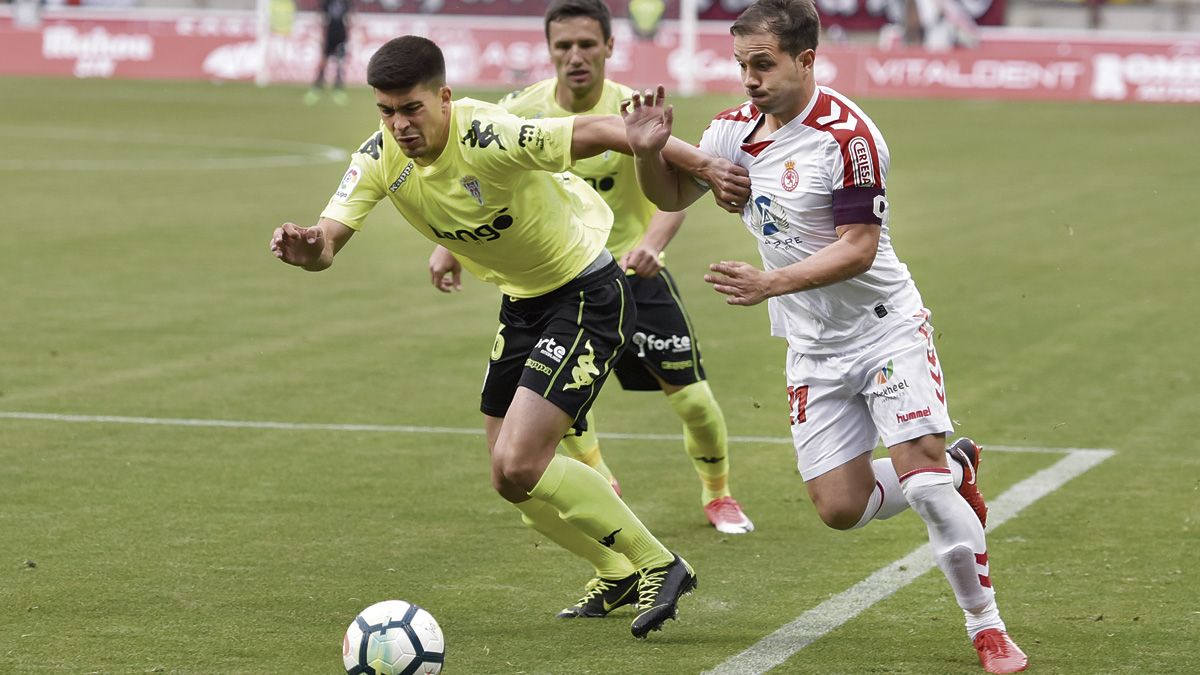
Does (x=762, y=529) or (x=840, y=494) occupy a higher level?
(x=840, y=494)

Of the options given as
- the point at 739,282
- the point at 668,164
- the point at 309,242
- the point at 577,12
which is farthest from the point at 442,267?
the point at 739,282

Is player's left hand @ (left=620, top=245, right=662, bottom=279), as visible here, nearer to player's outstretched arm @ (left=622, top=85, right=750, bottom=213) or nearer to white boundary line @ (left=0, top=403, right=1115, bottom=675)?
player's outstretched arm @ (left=622, top=85, right=750, bottom=213)

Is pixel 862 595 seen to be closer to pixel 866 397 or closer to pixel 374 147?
pixel 866 397

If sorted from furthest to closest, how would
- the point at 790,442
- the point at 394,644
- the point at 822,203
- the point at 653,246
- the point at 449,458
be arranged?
the point at 790,442 → the point at 449,458 → the point at 653,246 → the point at 822,203 → the point at 394,644

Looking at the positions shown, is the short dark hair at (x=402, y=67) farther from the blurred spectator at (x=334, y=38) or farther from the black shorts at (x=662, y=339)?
the blurred spectator at (x=334, y=38)

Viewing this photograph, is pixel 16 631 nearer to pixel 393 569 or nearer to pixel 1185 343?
pixel 393 569

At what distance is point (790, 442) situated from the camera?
1015cm

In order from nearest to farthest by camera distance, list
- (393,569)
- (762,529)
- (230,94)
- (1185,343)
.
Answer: (393,569)
(762,529)
(1185,343)
(230,94)

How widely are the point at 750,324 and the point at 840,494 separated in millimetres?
7996

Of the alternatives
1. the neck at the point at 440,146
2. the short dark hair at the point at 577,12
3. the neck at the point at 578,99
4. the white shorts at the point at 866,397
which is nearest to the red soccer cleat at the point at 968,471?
the white shorts at the point at 866,397

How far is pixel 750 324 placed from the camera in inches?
559

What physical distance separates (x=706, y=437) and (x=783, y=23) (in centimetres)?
281

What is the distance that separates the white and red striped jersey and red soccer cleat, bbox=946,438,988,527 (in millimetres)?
654

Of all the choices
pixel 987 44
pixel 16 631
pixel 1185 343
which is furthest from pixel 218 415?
pixel 987 44
